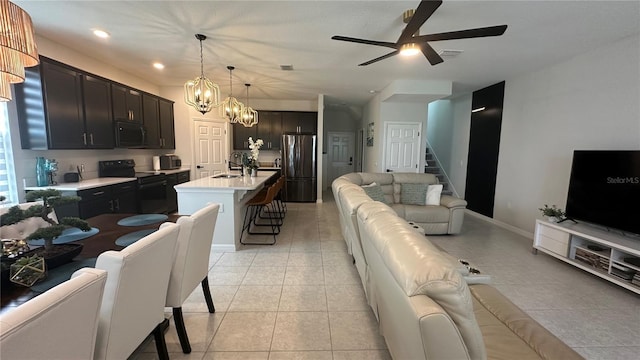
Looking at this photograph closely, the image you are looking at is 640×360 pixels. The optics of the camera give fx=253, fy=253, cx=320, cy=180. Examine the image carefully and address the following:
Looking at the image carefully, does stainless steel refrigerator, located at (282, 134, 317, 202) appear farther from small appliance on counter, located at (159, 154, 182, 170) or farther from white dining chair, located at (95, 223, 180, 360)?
white dining chair, located at (95, 223, 180, 360)

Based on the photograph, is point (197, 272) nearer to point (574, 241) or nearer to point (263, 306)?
point (263, 306)

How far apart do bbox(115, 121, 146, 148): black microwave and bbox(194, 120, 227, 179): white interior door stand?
1398mm

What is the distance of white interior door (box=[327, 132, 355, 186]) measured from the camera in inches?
358

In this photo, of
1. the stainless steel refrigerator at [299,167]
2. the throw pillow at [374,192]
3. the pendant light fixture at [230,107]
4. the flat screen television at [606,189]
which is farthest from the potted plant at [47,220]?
A: the stainless steel refrigerator at [299,167]

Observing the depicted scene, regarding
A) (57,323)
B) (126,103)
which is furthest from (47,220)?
(126,103)

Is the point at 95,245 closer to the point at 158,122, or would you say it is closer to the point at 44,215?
the point at 44,215

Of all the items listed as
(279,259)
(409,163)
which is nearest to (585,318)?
(279,259)

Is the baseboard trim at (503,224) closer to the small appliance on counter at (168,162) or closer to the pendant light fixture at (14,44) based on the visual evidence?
the pendant light fixture at (14,44)

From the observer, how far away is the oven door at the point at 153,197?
4.25 m

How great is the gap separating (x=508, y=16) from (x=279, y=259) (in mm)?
3616

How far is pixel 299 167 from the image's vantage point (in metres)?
6.62

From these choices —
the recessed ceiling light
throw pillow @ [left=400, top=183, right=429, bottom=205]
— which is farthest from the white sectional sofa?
the recessed ceiling light

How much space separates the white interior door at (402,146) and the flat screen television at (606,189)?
2873 millimetres

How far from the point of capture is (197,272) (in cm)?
187
